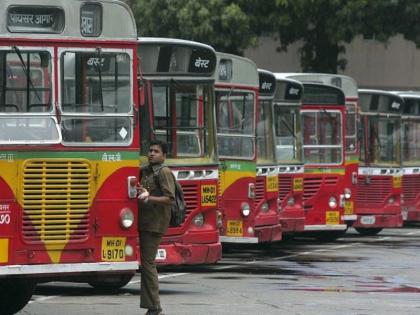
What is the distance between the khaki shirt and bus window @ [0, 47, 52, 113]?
4.33 ft

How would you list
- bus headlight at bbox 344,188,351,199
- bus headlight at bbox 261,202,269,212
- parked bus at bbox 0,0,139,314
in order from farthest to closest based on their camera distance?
bus headlight at bbox 344,188,351,199
bus headlight at bbox 261,202,269,212
parked bus at bbox 0,0,139,314

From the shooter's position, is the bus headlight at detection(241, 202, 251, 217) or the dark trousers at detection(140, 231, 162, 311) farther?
the bus headlight at detection(241, 202, 251, 217)

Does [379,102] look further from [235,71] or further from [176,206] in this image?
[176,206]

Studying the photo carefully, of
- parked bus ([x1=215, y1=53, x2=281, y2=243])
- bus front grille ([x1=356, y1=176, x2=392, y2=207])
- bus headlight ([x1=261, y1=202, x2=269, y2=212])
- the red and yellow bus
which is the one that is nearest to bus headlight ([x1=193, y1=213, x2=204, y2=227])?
parked bus ([x1=215, y1=53, x2=281, y2=243])

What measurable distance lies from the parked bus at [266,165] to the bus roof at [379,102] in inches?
223

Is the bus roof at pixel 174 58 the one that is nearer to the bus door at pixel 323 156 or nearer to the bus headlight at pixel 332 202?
the bus door at pixel 323 156

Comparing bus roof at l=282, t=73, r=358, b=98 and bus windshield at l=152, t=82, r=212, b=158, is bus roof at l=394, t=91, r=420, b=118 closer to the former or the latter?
bus roof at l=282, t=73, r=358, b=98

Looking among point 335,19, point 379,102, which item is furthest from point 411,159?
point 335,19

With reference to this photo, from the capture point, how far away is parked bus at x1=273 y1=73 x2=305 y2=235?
22.7 m

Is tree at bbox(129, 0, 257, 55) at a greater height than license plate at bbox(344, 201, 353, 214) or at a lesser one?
greater

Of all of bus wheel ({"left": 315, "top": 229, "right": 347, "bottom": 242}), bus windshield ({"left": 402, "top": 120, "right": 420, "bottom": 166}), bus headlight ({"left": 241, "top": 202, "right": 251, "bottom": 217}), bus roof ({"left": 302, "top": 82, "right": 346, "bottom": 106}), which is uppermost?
bus roof ({"left": 302, "top": 82, "right": 346, "bottom": 106})

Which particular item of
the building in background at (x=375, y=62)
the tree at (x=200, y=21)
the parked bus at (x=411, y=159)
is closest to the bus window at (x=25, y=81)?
the parked bus at (x=411, y=159)

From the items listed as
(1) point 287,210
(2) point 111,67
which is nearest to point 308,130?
(1) point 287,210

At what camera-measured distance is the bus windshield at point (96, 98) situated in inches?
485
